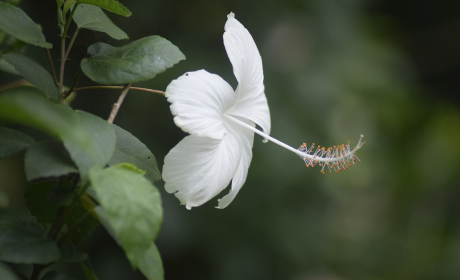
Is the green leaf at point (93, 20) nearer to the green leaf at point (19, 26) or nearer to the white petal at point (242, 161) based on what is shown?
the green leaf at point (19, 26)

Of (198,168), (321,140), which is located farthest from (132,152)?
(321,140)

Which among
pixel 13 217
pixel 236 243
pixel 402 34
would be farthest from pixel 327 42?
pixel 13 217

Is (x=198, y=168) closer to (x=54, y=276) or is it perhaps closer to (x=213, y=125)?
(x=213, y=125)

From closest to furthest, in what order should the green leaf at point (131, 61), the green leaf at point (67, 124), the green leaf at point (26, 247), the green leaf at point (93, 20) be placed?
the green leaf at point (67, 124) < the green leaf at point (26, 247) < the green leaf at point (131, 61) < the green leaf at point (93, 20)

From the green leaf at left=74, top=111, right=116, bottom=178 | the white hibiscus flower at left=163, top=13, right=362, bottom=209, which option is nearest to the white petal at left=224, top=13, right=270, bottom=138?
the white hibiscus flower at left=163, top=13, right=362, bottom=209

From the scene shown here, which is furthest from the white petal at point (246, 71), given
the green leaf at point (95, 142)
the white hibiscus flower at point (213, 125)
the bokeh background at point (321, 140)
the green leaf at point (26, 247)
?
the bokeh background at point (321, 140)

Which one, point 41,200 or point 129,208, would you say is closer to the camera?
point 129,208
